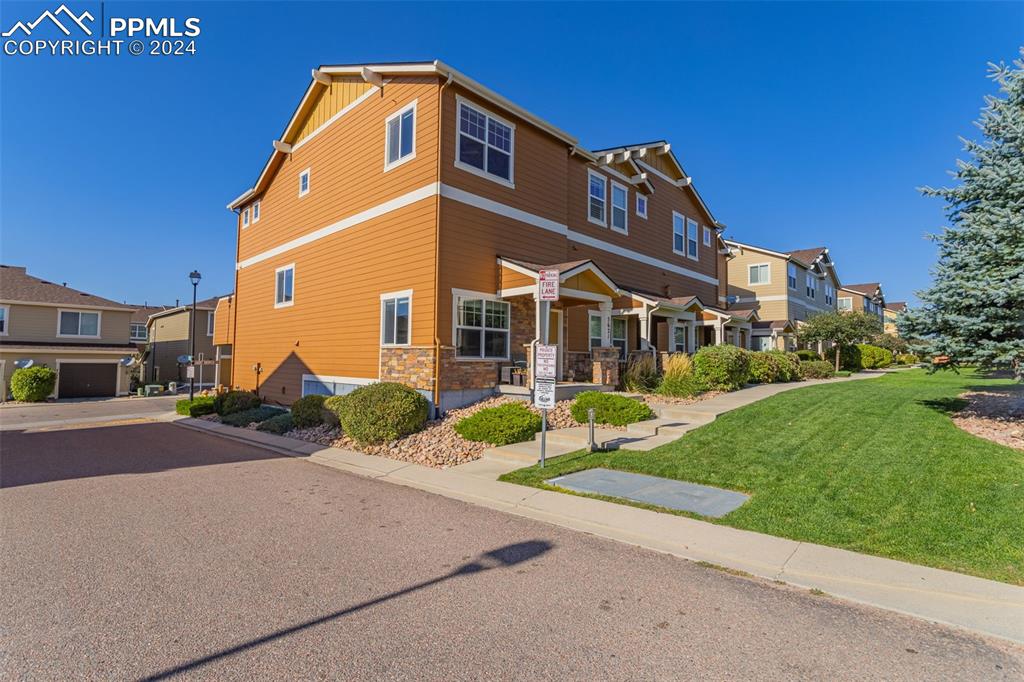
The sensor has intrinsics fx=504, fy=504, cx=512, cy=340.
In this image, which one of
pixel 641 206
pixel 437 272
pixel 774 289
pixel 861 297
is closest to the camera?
pixel 437 272

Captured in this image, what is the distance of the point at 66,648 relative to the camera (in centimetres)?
347

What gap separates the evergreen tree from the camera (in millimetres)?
8453

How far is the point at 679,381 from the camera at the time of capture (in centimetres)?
1402

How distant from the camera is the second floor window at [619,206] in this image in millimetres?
18969

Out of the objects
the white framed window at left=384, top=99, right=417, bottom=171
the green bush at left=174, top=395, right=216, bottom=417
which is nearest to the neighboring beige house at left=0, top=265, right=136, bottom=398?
the green bush at left=174, top=395, right=216, bottom=417

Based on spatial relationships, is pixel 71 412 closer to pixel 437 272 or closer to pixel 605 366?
pixel 437 272

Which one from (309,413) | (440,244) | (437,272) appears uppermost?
(440,244)

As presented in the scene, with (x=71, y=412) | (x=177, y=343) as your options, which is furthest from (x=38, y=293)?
(x=71, y=412)

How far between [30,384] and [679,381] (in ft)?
107

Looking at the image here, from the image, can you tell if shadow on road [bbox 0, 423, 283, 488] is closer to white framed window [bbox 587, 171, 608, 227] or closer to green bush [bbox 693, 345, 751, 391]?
green bush [bbox 693, 345, 751, 391]

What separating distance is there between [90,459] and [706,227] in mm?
25238

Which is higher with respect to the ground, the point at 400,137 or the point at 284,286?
the point at 400,137

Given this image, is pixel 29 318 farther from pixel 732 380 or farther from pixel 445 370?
pixel 732 380

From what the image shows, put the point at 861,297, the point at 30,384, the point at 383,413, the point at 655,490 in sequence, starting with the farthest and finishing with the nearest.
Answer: the point at 861,297
the point at 30,384
the point at 383,413
the point at 655,490
